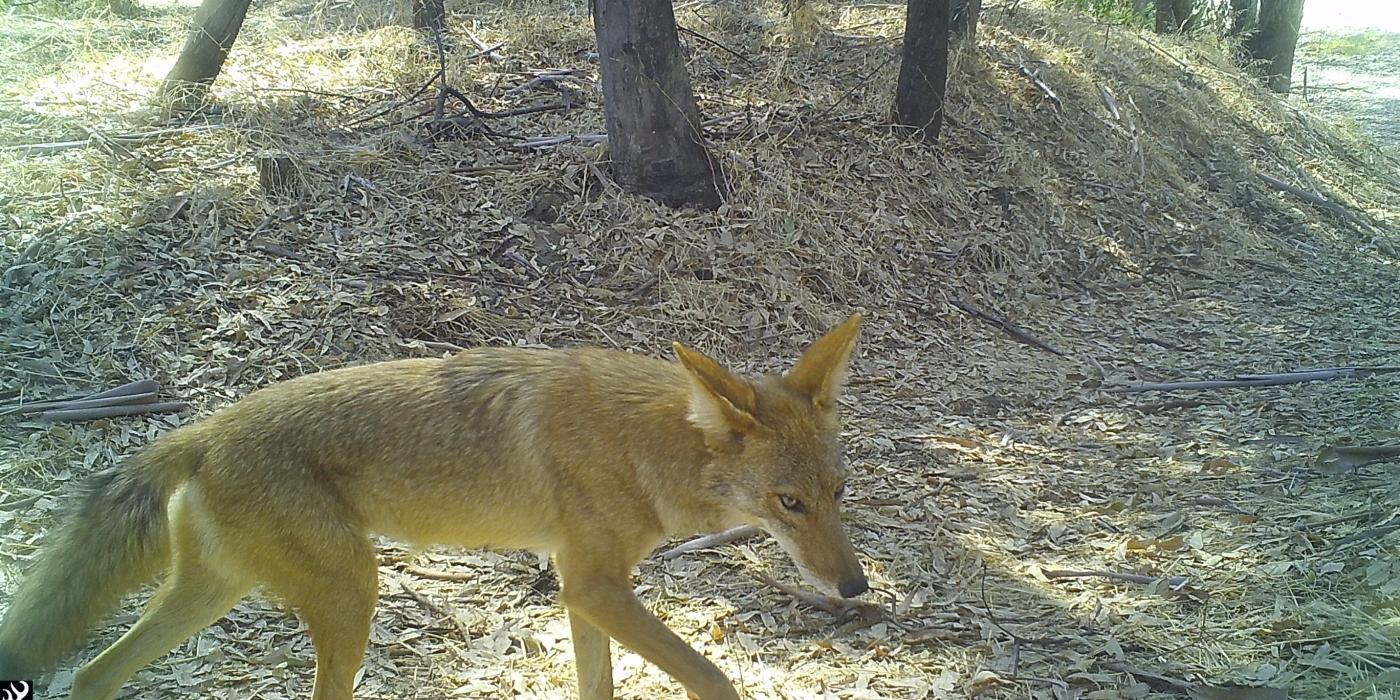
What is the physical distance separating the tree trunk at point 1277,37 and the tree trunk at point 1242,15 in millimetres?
314

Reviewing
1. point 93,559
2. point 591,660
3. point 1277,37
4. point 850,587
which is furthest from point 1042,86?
point 93,559

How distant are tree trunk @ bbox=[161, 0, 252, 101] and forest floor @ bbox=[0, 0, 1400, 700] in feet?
1.12

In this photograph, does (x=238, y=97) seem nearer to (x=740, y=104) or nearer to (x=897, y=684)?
(x=740, y=104)

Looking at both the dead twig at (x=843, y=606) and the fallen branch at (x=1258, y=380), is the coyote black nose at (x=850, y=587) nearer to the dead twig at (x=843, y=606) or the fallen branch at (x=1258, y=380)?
Answer: the dead twig at (x=843, y=606)

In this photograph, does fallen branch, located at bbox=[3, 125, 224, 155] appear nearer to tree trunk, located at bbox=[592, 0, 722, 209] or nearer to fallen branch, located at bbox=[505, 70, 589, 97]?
fallen branch, located at bbox=[505, 70, 589, 97]

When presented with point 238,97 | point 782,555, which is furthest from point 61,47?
point 782,555

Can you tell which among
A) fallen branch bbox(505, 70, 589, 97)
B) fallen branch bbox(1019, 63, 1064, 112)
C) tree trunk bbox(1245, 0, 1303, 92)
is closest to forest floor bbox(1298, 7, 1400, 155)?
tree trunk bbox(1245, 0, 1303, 92)

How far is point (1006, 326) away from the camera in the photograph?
30.4 ft

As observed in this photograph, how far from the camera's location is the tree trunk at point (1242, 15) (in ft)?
59.8

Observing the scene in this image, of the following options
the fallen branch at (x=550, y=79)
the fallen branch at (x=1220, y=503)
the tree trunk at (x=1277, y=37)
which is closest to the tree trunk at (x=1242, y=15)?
the tree trunk at (x=1277, y=37)

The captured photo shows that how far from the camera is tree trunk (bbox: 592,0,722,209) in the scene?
29.7ft

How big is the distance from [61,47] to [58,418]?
23.3 ft

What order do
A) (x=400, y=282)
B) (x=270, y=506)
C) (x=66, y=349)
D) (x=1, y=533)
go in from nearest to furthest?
(x=270, y=506)
(x=1, y=533)
(x=66, y=349)
(x=400, y=282)

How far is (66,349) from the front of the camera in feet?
21.1
